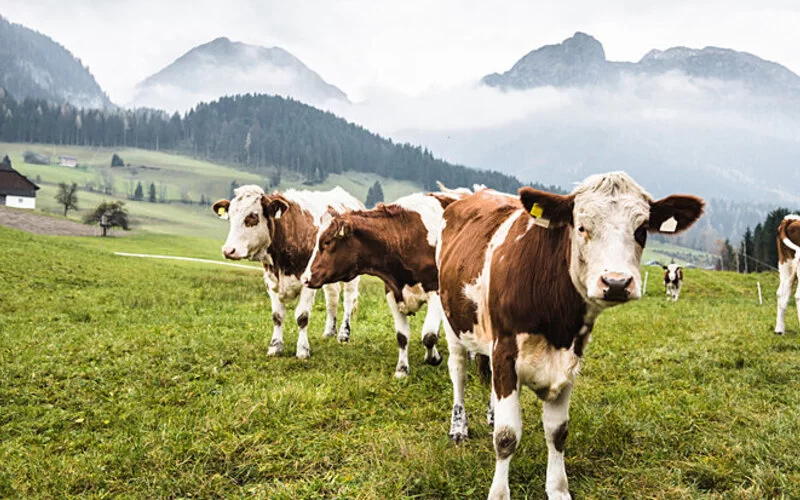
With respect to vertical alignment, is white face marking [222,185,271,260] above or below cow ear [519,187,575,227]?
below

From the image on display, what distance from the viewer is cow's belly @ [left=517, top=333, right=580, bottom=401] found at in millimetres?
4203

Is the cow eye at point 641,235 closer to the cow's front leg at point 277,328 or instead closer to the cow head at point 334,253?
the cow head at point 334,253

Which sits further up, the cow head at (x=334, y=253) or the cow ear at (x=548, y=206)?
the cow ear at (x=548, y=206)

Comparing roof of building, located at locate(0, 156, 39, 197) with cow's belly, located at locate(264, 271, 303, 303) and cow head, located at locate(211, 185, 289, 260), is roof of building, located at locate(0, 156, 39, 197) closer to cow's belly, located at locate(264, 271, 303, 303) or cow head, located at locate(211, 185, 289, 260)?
cow head, located at locate(211, 185, 289, 260)

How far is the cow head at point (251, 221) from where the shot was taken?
1041 centimetres

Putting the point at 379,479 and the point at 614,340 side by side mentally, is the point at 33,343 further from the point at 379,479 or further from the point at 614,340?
the point at 614,340

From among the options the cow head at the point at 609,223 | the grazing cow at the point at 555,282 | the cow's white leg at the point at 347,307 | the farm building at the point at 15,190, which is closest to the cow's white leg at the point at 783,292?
the cow's white leg at the point at 347,307

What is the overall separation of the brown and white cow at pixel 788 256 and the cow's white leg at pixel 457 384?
35.1 feet

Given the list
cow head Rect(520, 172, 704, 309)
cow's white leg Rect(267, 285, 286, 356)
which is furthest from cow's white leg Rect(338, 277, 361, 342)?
cow head Rect(520, 172, 704, 309)

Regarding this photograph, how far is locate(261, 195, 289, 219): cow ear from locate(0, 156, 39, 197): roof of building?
414 feet

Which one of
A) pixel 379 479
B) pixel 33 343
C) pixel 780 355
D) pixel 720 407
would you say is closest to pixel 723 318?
pixel 780 355

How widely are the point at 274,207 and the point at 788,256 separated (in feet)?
43.4

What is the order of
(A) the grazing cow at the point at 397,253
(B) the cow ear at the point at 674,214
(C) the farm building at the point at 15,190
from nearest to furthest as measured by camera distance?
(B) the cow ear at the point at 674,214 < (A) the grazing cow at the point at 397,253 < (C) the farm building at the point at 15,190

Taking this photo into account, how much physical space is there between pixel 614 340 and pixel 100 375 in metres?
10.0
